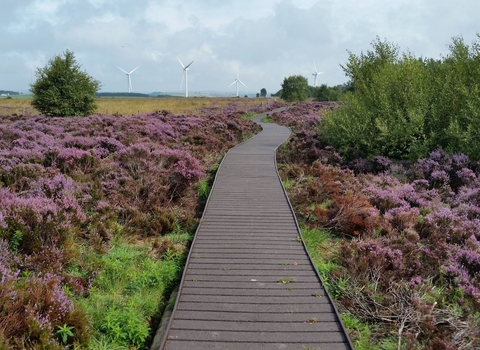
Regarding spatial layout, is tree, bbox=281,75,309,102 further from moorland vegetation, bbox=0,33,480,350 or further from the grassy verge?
the grassy verge

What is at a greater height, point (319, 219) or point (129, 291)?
point (319, 219)

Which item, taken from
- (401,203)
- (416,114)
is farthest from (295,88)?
(401,203)

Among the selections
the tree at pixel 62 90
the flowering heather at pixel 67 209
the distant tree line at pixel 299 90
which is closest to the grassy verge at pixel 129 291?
the flowering heather at pixel 67 209

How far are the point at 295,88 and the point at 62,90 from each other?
6647cm

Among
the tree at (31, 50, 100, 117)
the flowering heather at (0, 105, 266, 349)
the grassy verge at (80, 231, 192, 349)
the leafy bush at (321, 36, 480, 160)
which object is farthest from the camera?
the tree at (31, 50, 100, 117)

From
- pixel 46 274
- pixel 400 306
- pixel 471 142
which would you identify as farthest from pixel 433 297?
pixel 471 142

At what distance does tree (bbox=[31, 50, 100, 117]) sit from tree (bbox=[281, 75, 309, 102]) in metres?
62.6

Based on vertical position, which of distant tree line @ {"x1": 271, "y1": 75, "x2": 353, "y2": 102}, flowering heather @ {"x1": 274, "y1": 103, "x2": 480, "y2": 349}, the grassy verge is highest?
distant tree line @ {"x1": 271, "y1": 75, "x2": 353, "y2": 102}

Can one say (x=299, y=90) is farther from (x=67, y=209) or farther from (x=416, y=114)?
(x=67, y=209)

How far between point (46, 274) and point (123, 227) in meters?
3.31

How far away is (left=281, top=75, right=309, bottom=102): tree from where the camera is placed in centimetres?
8494

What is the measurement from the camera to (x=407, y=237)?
8859 mm

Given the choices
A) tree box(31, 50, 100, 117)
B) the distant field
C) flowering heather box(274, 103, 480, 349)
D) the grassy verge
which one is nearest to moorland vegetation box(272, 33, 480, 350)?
flowering heather box(274, 103, 480, 349)

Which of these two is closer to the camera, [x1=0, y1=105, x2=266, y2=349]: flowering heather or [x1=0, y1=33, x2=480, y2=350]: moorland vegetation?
[x1=0, y1=105, x2=266, y2=349]: flowering heather
